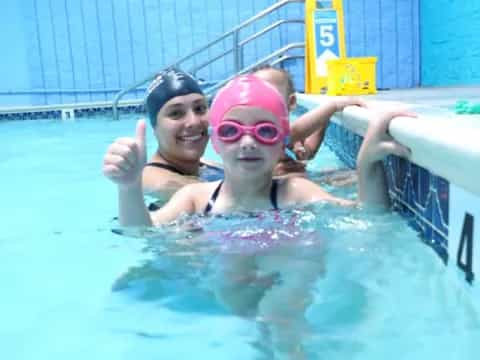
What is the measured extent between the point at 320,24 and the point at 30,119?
7.06 metres

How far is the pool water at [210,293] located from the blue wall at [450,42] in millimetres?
6192

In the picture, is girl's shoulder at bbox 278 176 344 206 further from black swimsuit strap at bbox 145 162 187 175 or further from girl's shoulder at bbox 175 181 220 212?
black swimsuit strap at bbox 145 162 187 175

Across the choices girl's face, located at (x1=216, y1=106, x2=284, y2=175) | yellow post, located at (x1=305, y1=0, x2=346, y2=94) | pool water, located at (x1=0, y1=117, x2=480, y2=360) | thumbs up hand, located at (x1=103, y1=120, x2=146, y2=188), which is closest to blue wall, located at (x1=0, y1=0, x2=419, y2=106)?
yellow post, located at (x1=305, y1=0, x2=346, y2=94)

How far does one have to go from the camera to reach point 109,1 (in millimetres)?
12656

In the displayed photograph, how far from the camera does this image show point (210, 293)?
2008 millimetres

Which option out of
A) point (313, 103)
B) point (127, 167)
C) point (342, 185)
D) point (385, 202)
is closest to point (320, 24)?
point (313, 103)

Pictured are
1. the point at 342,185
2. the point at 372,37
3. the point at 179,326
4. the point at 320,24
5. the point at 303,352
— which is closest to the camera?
the point at 303,352

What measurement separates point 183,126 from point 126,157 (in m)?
1.34

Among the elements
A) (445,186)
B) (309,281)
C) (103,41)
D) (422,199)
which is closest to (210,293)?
(309,281)

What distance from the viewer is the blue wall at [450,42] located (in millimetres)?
8203

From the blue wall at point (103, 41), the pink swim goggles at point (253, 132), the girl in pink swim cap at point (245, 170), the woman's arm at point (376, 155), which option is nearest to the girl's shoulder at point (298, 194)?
the girl in pink swim cap at point (245, 170)

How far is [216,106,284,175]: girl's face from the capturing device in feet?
7.74

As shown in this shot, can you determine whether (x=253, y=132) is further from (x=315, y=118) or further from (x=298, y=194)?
(x=315, y=118)

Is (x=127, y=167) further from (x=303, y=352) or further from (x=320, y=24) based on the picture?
(x=320, y=24)
